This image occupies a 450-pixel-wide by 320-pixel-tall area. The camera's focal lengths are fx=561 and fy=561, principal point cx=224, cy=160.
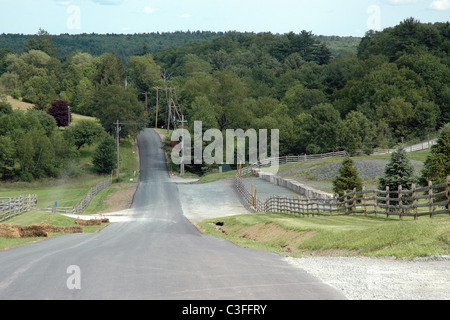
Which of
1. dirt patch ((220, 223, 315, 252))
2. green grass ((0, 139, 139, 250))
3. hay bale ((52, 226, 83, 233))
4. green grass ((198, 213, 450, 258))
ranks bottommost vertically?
green grass ((0, 139, 139, 250))

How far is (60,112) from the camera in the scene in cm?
13600

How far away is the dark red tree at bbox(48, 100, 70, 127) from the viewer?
13575cm

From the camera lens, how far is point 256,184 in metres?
66.2

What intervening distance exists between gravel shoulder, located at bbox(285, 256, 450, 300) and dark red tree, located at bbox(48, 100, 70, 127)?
129m

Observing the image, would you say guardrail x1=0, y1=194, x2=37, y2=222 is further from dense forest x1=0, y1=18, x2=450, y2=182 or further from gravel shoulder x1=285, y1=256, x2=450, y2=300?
dense forest x1=0, y1=18, x2=450, y2=182

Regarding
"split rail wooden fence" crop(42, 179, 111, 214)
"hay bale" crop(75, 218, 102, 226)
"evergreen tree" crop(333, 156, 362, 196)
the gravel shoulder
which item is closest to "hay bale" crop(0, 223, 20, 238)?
"hay bale" crop(75, 218, 102, 226)

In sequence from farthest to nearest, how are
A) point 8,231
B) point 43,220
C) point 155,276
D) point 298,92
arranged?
point 298,92, point 43,220, point 8,231, point 155,276

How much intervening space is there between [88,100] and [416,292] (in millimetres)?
152108

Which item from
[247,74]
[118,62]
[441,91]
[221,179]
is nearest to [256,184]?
[221,179]

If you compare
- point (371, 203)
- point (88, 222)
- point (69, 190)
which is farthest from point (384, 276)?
point (69, 190)

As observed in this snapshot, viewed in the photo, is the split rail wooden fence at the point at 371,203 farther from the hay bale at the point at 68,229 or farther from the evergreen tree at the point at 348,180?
the hay bale at the point at 68,229

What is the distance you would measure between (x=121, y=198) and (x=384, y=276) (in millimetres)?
53300

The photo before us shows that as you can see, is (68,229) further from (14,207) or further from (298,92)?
(298,92)

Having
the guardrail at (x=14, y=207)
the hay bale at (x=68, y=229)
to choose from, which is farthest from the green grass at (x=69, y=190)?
the hay bale at (x=68, y=229)
